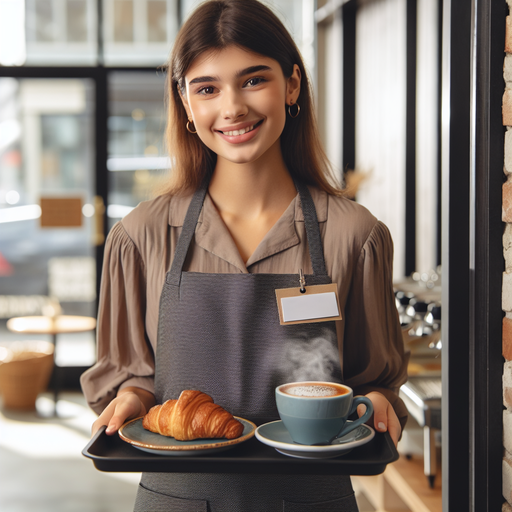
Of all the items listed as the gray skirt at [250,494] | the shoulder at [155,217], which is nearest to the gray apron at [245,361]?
the gray skirt at [250,494]

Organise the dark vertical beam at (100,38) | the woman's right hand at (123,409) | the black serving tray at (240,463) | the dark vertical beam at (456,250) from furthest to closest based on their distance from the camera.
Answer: the dark vertical beam at (100,38) → the dark vertical beam at (456,250) → the woman's right hand at (123,409) → the black serving tray at (240,463)

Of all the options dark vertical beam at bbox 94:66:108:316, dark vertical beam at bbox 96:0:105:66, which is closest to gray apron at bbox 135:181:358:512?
dark vertical beam at bbox 94:66:108:316

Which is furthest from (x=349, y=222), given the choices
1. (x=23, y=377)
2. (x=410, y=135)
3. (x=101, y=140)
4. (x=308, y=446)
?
(x=101, y=140)

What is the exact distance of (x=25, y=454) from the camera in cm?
347

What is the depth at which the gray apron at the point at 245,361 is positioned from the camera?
107 cm

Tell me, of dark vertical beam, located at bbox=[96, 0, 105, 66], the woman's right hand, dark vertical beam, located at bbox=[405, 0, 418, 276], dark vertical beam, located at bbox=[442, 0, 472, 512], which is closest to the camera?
the woman's right hand

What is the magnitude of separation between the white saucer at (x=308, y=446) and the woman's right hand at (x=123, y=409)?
0.22 metres

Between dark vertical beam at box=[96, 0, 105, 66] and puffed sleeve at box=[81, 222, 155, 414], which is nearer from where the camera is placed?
puffed sleeve at box=[81, 222, 155, 414]

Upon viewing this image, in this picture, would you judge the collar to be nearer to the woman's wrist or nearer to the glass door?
the woman's wrist

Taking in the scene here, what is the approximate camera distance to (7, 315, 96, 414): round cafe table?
4316 millimetres

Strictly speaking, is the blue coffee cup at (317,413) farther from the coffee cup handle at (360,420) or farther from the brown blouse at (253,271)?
the brown blouse at (253,271)

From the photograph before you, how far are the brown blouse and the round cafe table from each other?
3.32 metres

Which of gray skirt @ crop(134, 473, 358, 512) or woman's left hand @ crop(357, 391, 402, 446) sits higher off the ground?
woman's left hand @ crop(357, 391, 402, 446)

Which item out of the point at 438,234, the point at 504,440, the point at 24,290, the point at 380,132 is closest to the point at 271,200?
the point at 504,440
